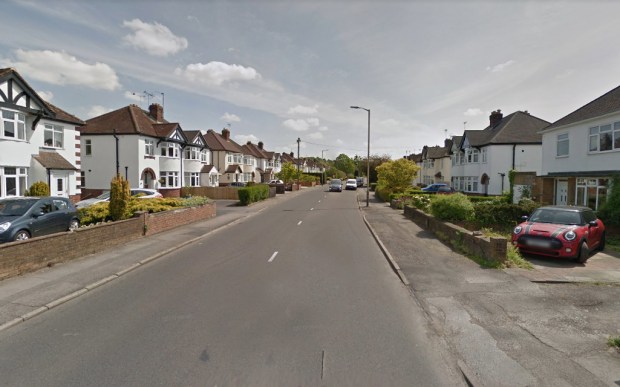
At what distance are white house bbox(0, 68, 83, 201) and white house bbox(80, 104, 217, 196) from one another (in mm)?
6815

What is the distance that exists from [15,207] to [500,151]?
3341 cm

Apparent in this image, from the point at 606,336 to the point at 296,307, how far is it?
4.45m

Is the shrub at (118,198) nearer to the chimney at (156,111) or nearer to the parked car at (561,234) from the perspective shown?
the parked car at (561,234)

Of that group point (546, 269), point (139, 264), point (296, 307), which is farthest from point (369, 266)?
point (139, 264)

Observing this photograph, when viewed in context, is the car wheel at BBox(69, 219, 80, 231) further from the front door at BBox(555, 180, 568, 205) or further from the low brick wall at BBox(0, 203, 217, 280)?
the front door at BBox(555, 180, 568, 205)

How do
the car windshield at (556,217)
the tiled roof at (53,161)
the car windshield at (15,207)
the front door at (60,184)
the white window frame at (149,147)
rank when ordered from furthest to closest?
the white window frame at (149,147) → the front door at (60,184) → the tiled roof at (53,161) → the car windshield at (15,207) → the car windshield at (556,217)

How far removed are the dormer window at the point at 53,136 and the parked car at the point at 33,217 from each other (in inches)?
405

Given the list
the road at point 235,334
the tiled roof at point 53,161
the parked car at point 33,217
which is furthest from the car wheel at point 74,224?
the tiled roof at point 53,161

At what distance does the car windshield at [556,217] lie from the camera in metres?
9.56

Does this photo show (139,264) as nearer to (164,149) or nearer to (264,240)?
(264,240)

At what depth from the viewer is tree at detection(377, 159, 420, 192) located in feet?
99.2

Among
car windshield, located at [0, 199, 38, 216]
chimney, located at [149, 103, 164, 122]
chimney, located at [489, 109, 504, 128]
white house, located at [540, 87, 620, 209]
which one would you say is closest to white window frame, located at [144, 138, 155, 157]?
chimney, located at [149, 103, 164, 122]

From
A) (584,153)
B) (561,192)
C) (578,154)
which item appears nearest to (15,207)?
(584,153)

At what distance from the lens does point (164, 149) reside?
3152cm
